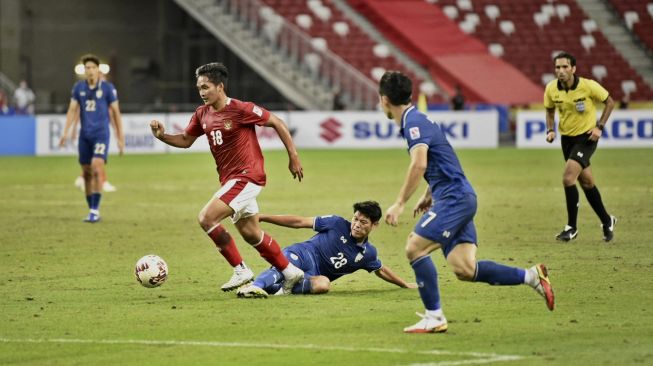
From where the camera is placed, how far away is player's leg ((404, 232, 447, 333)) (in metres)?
9.01

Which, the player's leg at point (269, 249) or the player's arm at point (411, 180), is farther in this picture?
the player's leg at point (269, 249)

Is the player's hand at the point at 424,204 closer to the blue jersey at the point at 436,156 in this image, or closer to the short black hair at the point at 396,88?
the blue jersey at the point at 436,156

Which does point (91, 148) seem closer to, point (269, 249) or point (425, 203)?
point (269, 249)

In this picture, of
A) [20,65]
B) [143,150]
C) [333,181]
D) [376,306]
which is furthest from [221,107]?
[20,65]

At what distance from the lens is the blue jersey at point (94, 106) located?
19.0 metres

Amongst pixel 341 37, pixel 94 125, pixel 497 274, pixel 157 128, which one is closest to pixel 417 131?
pixel 497 274

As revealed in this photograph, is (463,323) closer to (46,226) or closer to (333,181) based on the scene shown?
(46,226)

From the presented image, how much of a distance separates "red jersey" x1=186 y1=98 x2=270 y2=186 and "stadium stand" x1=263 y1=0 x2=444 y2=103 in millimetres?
34416

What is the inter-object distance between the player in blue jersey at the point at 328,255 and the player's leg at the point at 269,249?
63mm

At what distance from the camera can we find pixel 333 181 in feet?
86.8

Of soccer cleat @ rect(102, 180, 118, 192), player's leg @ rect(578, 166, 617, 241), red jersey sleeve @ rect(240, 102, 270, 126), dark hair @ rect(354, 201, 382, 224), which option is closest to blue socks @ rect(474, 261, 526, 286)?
dark hair @ rect(354, 201, 382, 224)

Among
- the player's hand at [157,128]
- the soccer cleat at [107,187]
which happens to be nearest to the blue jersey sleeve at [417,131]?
the player's hand at [157,128]

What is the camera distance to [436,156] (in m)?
9.23

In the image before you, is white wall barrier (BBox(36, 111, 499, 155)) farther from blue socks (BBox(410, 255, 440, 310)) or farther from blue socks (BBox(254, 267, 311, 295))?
blue socks (BBox(410, 255, 440, 310))
